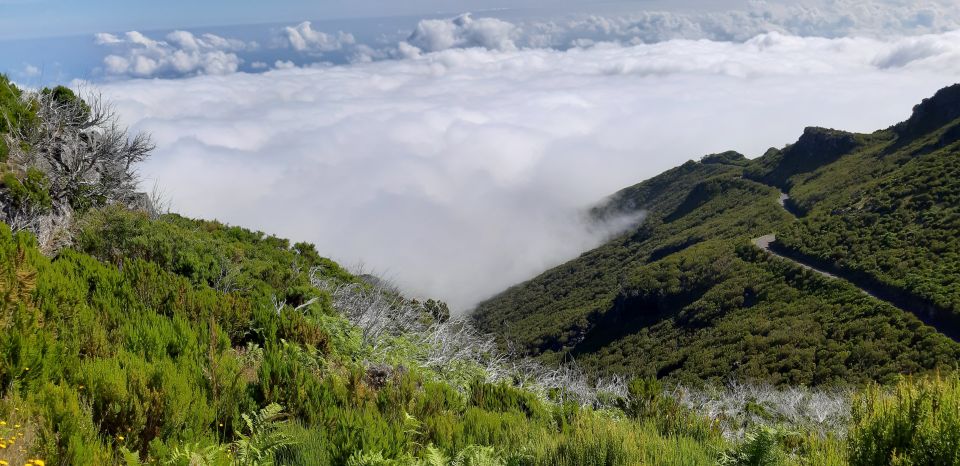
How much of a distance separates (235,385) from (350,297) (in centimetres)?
682

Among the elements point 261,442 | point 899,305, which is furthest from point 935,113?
point 261,442

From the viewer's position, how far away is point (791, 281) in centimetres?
4866

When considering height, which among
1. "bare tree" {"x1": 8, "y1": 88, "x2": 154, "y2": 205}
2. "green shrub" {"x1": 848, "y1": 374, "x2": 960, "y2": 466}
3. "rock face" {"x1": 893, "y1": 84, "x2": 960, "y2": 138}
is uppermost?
"rock face" {"x1": 893, "y1": 84, "x2": 960, "y2": 138}

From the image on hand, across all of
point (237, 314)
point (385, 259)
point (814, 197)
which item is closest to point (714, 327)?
point (814, 197)

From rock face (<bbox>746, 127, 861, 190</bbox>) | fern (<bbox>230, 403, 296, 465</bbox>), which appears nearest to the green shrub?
fern (<bbox>230, 403, 296, 465</bbox>)

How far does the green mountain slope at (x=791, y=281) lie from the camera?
3462 centimetres

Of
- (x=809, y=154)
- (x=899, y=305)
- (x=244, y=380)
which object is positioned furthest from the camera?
(x=809, y=154)

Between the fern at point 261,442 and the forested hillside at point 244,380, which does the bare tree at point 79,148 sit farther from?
the fern at point 261,442

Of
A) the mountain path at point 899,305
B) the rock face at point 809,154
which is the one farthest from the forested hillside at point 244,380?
the rock face at point 809,154

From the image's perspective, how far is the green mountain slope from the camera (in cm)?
3462

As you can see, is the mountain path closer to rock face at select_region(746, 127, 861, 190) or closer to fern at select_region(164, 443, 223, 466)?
rock face at select_region(746, 127, 861, 190)

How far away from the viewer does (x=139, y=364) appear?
4176 millimetres

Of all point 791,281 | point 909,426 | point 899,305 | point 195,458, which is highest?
point 195,458

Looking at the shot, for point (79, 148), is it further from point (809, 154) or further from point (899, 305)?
point (809, 154)
